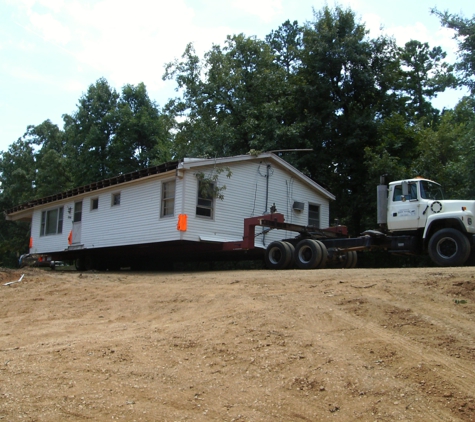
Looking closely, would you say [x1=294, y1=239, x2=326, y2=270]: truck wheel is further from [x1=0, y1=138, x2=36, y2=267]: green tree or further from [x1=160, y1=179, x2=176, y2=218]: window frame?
[x1=0, y1=138, x2=36, y2=267]: green tree

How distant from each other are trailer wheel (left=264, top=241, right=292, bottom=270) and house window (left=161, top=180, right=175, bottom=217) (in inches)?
157

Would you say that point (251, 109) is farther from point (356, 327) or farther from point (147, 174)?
point (356, 327)

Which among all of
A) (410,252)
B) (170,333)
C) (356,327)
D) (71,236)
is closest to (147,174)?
(71,236)

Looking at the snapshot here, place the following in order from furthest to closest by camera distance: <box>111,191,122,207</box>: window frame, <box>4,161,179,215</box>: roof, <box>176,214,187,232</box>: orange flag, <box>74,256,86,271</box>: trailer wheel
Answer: <box>74,256,86,271</box>: trailer wheel
<box>111,191,122,207</box>: window frame
<box>4,161,179,215</box>: roof
<box>176,214,187,232</box>: orange flag

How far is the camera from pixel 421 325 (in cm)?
729

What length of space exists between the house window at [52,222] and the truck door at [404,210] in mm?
15850

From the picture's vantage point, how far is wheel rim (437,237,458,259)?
13.5 metres

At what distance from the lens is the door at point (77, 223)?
23344mm

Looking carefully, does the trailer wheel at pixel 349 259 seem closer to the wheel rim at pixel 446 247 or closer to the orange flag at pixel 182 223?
the wheel rim at pixel 446 247

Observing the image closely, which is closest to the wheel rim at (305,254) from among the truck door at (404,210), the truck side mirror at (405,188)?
the truck door at (404,210)

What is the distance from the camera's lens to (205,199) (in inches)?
742

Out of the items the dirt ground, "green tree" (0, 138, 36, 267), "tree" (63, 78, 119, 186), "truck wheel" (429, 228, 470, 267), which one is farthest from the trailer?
"green tree" (0, 138, 36, 267)

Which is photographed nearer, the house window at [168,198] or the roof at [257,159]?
the roof at [257,159]

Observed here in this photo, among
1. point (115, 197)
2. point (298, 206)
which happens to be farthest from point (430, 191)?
point (115, 197)
